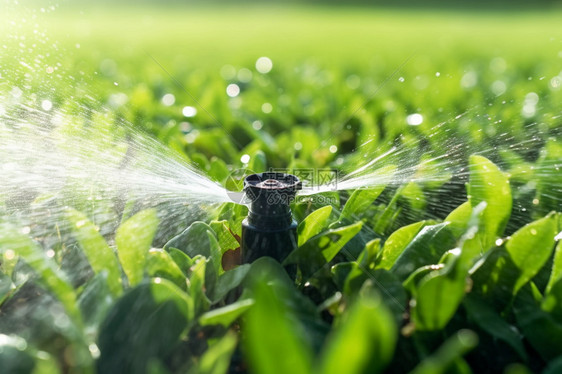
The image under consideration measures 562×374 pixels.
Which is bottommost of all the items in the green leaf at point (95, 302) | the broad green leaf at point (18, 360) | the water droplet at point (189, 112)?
the broad green leaf at point (18, 360)

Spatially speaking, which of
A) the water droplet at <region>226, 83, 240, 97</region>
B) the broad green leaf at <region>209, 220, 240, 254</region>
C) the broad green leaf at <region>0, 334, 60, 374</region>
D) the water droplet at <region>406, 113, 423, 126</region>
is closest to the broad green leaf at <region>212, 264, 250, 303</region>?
the broad green leaf at <region>209, 220, 240, 254</region>

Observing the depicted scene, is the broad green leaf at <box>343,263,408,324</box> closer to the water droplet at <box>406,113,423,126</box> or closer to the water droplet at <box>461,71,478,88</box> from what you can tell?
the water droplet at <box>406,113,423,126</box>

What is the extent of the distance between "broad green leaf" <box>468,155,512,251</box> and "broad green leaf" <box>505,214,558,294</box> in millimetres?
216

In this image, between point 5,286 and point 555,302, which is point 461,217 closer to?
point 555,302

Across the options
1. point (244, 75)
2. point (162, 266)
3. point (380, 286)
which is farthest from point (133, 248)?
point (244, 75)

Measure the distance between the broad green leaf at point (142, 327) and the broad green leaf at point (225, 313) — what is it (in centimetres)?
4

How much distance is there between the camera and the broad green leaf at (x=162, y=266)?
1.11m

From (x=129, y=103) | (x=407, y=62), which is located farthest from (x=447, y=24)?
(x=129, y=103)

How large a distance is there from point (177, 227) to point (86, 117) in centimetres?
77

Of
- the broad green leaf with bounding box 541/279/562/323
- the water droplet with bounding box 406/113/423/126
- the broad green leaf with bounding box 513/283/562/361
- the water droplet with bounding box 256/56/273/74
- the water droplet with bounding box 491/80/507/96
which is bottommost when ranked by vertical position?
the broad green leaf with bounding box 513/283/562/361

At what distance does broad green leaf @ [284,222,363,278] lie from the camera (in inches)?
47.4

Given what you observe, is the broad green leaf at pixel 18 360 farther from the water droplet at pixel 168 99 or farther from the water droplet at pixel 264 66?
the water droplet at pixel 264 66

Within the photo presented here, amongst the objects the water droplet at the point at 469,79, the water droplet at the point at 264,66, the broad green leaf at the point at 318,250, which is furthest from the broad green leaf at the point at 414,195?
the water droplet at the point at 264,66

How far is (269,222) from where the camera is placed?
1.26m
